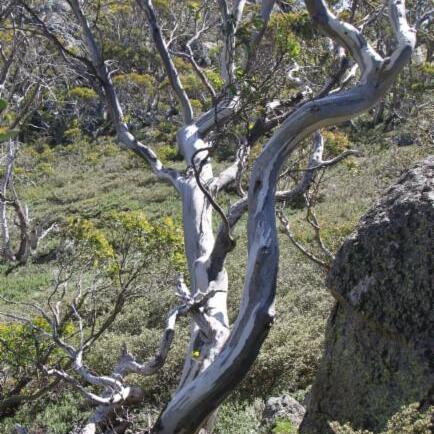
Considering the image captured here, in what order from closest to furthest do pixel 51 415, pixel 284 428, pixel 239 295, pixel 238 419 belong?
1. pixel 284 428
2. pixel 238 419
3. pixel 51 415
4. pixel 239 295

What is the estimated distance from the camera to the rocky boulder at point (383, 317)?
280 cm

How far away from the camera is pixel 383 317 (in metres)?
2.92

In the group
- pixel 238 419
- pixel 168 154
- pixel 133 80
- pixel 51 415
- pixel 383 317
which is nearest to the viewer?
pixel 383 317

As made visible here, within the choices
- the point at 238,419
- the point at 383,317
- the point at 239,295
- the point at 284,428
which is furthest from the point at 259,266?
the point at 239,295

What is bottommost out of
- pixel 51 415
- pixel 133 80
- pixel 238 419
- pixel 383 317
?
pixel 51 415

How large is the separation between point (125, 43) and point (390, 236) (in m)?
31.0

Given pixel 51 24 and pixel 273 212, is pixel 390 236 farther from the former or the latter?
pixel 51 24

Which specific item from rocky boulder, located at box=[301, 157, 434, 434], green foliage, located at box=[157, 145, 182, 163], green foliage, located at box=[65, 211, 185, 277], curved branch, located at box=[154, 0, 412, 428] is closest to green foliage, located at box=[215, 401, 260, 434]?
green foliage, located at box=[65, 211, 185, 277]

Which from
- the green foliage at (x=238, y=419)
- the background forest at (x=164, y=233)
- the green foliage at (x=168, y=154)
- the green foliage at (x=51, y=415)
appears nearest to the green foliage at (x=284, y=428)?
the background forest at (x=164, y=233)

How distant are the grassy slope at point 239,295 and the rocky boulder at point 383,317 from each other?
196 centimetres

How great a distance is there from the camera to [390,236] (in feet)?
10.0

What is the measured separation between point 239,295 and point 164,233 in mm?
3122

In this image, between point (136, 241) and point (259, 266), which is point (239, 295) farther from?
point (259, 266)

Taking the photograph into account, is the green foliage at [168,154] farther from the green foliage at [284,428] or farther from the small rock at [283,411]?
the green foliage at [284,428]
